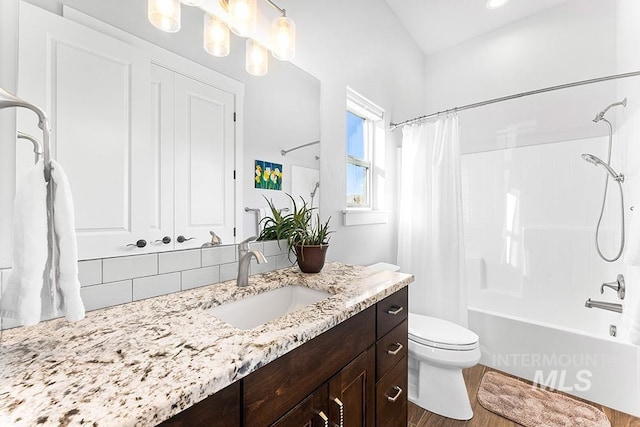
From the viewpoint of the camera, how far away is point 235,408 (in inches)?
22.3

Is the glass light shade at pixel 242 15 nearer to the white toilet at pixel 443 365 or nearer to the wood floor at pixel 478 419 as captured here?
the white toilet at pixel 443 365

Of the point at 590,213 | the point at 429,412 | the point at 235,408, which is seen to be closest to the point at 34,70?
the point at 235,408

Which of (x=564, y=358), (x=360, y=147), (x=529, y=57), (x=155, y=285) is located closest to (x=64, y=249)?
(x=155, y=285)

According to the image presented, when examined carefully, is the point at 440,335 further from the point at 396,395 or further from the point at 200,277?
the point at 200,277

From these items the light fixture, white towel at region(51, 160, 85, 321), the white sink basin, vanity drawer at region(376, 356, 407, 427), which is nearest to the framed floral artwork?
the white sink basin

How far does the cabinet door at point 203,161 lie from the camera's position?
3.36 ft

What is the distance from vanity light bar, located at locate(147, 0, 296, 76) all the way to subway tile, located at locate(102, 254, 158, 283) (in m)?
0.79

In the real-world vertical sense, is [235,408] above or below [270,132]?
below

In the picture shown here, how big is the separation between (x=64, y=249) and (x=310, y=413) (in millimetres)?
714

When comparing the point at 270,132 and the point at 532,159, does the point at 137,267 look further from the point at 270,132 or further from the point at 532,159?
the point at 532,159

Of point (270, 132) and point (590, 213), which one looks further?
point (590, 213)

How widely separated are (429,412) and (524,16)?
325 centimetres

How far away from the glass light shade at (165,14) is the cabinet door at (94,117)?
0.14 metres

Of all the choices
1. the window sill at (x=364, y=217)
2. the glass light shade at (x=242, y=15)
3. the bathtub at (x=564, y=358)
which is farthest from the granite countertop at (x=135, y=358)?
the bathtub at (x=564, y=358)
